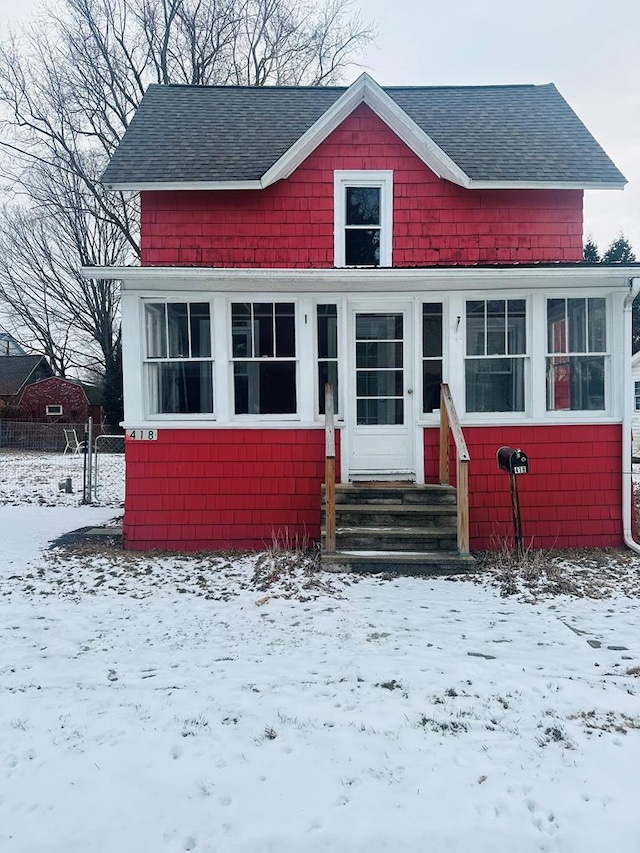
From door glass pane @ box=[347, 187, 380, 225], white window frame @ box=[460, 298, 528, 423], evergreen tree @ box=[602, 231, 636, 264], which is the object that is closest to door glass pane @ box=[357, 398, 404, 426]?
white window frame @ box=[460, 298, 528, 423]

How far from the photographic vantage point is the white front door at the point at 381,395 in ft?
22.1

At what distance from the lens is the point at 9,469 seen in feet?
48.4

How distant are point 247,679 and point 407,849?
1.52 metres

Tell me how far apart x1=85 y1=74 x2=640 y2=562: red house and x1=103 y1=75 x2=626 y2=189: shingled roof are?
0.06 m

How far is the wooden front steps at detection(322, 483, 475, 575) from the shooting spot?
547cm

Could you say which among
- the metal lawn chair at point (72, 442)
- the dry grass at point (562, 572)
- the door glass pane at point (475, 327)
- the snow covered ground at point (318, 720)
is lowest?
the snow covered ground at point (318, 720)

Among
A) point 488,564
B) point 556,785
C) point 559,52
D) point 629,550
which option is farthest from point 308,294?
point 559,52

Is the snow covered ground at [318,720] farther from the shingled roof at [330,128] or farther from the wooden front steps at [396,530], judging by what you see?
the shingled roof at [330,128]

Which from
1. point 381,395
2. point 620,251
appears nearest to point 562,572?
point 381,395

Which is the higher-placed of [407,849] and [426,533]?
[426,533]

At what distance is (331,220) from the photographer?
6.89 meters

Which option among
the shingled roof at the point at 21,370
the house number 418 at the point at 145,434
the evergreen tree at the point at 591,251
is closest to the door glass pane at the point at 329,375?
the house number 418 at the point at 145,434

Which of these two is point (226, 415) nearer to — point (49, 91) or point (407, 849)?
point (407, 849)

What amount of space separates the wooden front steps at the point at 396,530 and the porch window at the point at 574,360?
1.93 m
